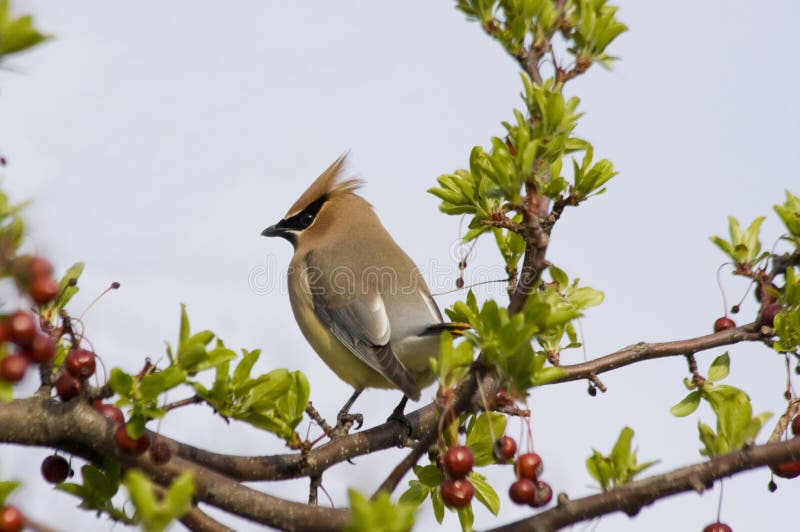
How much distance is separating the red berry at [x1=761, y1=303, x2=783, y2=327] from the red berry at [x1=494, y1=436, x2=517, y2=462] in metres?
1.01

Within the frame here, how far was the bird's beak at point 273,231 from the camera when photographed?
239 inches

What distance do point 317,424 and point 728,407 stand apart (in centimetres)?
136

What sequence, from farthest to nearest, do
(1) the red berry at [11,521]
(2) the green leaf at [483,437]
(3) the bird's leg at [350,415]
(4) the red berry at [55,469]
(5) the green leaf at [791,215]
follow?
(3) the bird's leg at [350,415] < (5) the green leaf at [791,215] < (2) the green leaf at [483,437] < (4) the red berry at [55,469] < (1) the red berry at [11,521]

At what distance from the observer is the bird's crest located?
6043 mm

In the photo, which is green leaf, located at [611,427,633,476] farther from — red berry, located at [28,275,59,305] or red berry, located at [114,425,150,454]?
red berry, located at [28,275,59,305]

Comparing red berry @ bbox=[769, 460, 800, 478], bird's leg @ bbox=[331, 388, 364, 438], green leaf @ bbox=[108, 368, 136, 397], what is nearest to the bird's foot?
bird's leg @ bbox=[331, 388, 364, 438]

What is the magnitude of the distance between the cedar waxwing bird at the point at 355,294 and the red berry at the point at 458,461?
5.40 feet

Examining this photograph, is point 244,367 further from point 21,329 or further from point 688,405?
point 688,405

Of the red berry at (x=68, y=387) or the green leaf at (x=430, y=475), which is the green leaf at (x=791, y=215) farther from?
the red berry at (x=68, y=387)

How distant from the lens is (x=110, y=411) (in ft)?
8.57

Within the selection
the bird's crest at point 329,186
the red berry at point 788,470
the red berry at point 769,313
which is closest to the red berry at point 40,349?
the red berry at point 788,470

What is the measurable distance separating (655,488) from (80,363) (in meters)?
1.42

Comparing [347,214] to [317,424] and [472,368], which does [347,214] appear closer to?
[317,424]

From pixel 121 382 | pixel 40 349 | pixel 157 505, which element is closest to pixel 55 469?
pixel 121 382
